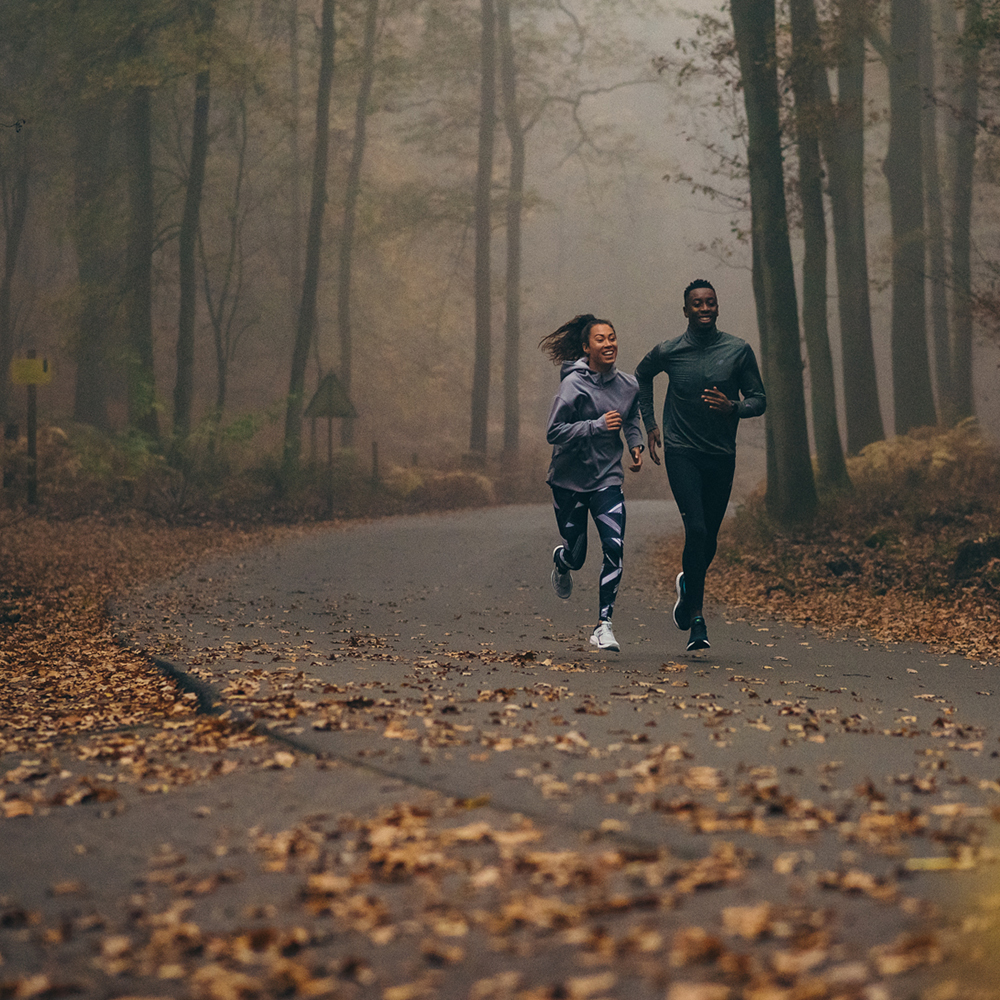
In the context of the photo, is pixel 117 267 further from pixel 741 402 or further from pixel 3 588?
pixel 741 402

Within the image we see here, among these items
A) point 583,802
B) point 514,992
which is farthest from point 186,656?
point 514,992

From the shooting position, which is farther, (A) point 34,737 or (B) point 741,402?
(B) point 741,402

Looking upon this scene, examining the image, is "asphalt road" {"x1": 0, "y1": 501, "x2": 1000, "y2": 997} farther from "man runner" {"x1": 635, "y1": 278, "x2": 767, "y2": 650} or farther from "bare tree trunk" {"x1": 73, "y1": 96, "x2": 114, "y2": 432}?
"bare tree trunk" {"x1": 73, "y1": 96, "x2": 114, "y2": 432}

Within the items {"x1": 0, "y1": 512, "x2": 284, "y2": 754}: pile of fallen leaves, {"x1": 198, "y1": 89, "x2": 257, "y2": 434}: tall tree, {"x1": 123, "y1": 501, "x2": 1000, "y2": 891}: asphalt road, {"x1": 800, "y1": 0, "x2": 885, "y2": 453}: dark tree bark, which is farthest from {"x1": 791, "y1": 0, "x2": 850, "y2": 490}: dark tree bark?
{"x1": 198, "y1": 89, "x2": 257, "y2": 434}: tall tree

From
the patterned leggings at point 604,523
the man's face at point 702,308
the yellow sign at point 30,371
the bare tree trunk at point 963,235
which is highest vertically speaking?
the bare tree trunk at point 963,235

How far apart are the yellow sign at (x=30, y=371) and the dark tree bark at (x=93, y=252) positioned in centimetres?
678

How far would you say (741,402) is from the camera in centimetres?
930

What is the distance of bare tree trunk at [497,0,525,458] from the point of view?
1534 inches

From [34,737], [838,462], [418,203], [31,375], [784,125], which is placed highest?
[418,203]

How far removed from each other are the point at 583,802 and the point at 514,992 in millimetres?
1734

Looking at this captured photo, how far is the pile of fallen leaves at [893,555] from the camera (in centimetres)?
1245

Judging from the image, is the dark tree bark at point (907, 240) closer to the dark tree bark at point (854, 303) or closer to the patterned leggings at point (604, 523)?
the dark tree bark at point (854, 303)

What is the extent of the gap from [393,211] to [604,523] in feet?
101

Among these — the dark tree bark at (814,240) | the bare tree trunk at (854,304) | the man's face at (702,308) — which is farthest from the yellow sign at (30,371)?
the man's face at (702,308)
